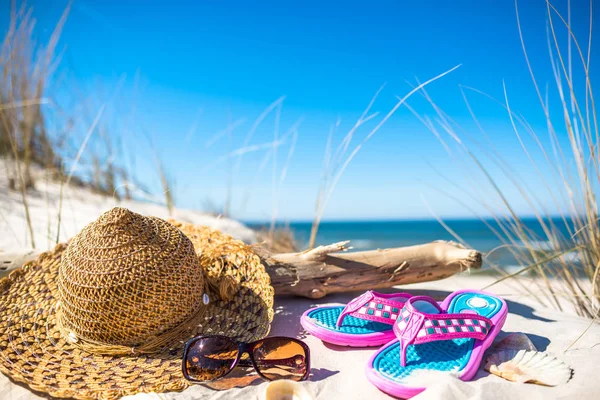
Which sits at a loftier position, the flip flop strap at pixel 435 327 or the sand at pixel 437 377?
the flip flop strap at pixel 435 327

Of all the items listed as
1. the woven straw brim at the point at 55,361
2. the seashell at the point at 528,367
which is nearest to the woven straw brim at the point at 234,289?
the woven straw brim at the point at 55,361

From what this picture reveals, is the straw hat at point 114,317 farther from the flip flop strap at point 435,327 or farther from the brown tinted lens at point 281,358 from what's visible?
the flip flop strap at point 435,327

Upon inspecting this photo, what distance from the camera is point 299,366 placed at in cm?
153

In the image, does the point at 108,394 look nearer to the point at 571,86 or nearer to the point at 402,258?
the point at 402,258

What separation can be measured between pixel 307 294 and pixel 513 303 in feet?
4.35

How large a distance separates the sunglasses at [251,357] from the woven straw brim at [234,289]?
147 millimetres

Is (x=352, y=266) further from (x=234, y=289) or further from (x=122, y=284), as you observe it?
(x=122, y=284)

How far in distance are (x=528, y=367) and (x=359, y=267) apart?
111 centimetres

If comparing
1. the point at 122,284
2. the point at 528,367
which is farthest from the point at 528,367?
the point at 122,284

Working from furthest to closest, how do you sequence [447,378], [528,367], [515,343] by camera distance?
[515,343] < [528,367] < [447,378]

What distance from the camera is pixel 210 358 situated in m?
1.49

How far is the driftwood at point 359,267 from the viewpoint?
93.2 inches

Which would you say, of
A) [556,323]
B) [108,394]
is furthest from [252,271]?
[556,323]

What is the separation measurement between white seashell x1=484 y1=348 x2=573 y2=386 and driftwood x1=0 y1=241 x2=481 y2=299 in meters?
0.88
